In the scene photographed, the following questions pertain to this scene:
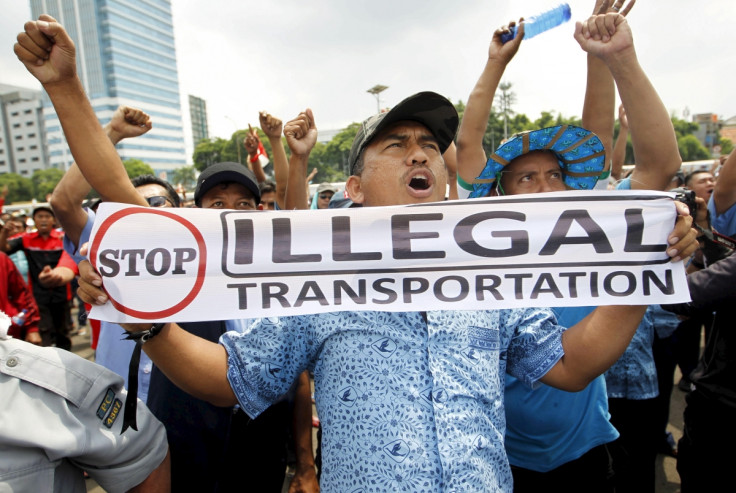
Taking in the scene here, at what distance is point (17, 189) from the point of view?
242 ft

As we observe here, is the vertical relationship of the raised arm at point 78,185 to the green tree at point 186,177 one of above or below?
below

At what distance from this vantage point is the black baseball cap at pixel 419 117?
1661 millimetres

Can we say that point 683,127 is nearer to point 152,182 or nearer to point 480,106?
point 480,106

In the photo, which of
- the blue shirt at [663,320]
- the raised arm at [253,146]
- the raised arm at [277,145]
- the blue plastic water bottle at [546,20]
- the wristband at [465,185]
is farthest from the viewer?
the raised arm at [253,146]

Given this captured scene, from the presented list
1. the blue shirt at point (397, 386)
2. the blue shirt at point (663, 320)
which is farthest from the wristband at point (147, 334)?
the blue shirt at point (663, 320)

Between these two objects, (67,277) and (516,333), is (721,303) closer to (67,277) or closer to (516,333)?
(516,333)

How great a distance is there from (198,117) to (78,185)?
143195 mm

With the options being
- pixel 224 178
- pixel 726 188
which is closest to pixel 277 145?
pixel 224 178

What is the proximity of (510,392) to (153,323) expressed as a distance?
4.61 feet

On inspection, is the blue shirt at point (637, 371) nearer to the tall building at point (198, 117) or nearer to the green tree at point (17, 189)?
the green tree at point (17, 189)

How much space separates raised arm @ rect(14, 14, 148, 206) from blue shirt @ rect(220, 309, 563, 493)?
2.10ft

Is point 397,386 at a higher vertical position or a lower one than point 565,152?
lower

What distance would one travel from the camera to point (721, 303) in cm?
203

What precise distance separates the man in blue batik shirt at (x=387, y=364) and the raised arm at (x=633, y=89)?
0.48 metres
